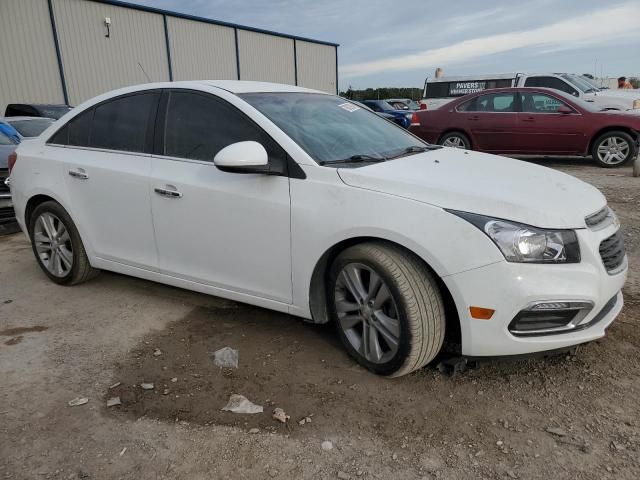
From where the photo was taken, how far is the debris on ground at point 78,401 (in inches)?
102

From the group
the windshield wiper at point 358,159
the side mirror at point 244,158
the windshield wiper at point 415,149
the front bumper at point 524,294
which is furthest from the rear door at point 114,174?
the front bumper at point 524,294

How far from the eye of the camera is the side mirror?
274cm

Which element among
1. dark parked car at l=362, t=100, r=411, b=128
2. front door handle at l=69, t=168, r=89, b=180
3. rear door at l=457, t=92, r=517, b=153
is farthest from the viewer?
dark parked car at l=362, t=100, r=411, b=128

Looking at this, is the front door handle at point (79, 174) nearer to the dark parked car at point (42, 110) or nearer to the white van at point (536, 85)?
the dark parked car at point (42, 110)

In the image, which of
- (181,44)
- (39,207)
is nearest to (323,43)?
(181,44)

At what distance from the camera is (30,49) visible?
17.0m

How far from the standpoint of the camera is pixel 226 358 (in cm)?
300

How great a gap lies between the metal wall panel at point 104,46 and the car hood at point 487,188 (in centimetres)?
1644

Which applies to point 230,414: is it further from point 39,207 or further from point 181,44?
point 181,44

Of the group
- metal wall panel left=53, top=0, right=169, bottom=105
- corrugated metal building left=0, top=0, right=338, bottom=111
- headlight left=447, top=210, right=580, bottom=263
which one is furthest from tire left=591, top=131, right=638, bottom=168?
metal wall panel left=53, top=0, right=169, bottom=105

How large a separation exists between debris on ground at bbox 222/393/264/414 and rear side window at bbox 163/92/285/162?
1345 mm

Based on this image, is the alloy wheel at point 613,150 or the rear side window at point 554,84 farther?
the rear side window at point 554,84

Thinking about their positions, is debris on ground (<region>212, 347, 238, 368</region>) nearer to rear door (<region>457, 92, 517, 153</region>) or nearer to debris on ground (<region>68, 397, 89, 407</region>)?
debris on ground (<region>68, 397, 89, 407</region>)

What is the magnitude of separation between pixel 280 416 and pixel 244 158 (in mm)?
1327
